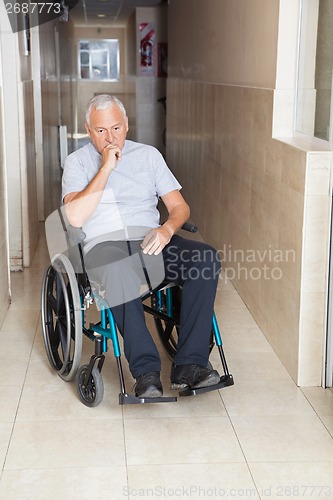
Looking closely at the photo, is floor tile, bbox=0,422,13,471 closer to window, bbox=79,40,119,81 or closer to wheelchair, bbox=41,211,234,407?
wheelchair, bbox=41,211,234,407

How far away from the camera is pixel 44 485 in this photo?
7.35ft

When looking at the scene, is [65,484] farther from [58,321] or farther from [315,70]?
[315,70]

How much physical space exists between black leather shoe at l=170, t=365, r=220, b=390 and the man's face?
93 cm

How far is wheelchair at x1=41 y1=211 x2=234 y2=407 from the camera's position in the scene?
2.72 metres

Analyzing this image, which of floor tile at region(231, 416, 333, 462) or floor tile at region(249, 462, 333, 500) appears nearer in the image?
floor tile at region(249, 462, 333, 500)

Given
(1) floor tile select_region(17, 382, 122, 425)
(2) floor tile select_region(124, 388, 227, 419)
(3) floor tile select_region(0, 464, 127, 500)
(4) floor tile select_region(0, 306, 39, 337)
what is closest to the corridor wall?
(2) floor tile select_region(124, 388, 227, 419)

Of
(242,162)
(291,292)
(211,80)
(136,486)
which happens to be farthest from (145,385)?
(211,80)

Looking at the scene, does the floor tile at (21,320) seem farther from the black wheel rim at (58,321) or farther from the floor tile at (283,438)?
the floor tile at (283,438)

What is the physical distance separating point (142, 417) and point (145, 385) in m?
0.17

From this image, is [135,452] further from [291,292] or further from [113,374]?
[291,292]

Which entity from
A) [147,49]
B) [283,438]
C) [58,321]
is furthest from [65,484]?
[147,49]

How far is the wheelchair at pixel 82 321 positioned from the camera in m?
2.72

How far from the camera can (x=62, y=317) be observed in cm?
296

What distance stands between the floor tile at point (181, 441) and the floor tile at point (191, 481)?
4cm
